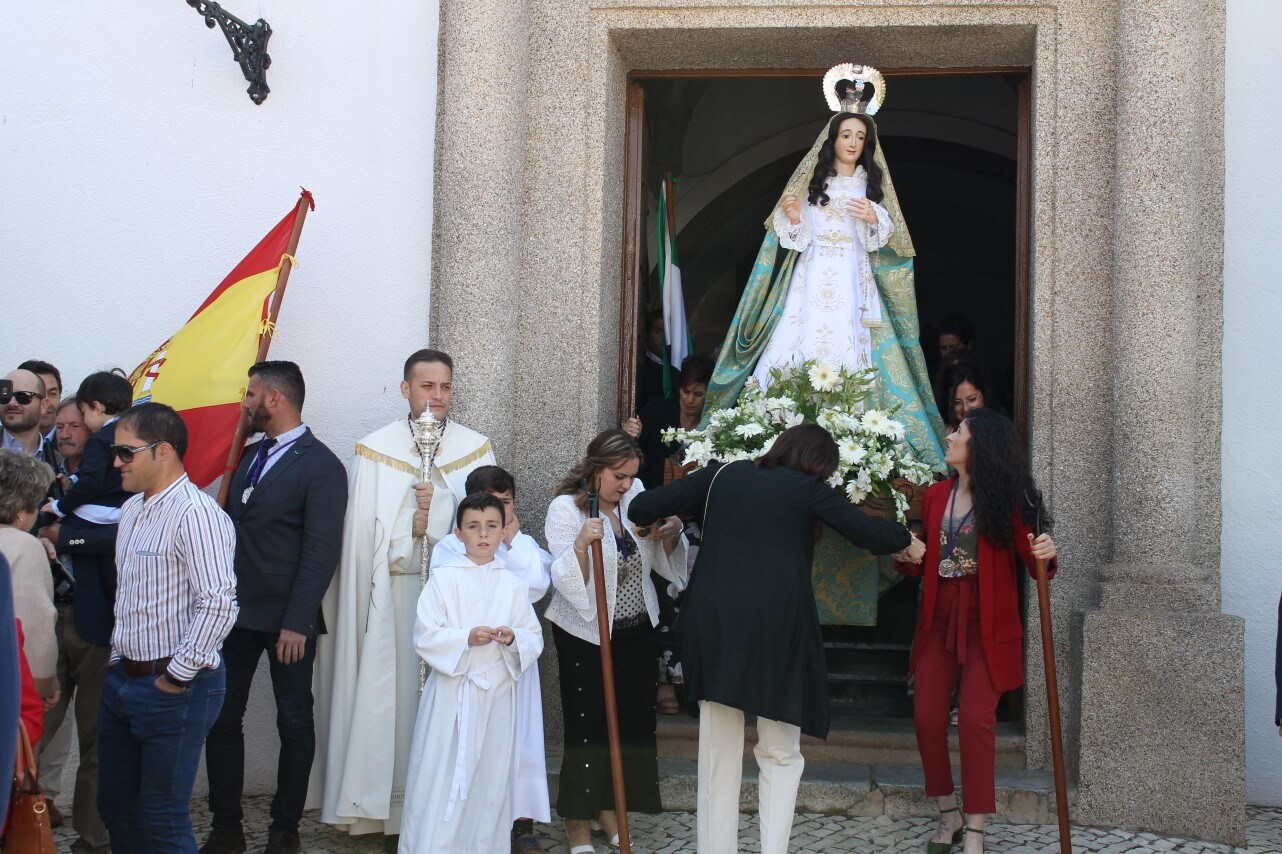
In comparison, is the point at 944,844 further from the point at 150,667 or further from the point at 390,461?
the point at 150,667

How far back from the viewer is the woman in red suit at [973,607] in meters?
5.03

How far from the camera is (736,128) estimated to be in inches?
411

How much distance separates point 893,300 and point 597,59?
1.75 meters

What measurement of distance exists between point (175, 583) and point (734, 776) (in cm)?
192

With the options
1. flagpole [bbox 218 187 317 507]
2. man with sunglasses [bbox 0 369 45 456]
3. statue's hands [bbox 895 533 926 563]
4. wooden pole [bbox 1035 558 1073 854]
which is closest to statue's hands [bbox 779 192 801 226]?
statue's hands [bbox 895 533 926 563]

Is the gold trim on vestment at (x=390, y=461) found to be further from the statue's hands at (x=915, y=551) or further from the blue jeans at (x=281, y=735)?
the statue's hands at (x=915, y=551)

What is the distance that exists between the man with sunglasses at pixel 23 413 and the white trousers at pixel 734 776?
289 cm

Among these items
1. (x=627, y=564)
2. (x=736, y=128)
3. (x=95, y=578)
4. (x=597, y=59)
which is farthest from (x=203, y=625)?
(x=736, y=128)

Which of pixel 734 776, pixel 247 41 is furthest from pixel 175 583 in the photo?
pixel 247 41

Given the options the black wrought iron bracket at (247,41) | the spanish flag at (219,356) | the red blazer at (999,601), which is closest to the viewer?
the red blazer at (999,601)

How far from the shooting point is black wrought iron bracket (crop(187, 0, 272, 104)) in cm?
620

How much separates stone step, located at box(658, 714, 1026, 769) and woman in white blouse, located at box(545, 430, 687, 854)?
2.07 feet

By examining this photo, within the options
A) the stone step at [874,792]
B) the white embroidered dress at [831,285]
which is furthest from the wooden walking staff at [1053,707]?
the white embroidered dress at [831,285]

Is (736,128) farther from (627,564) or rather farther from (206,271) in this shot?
(627,564)
